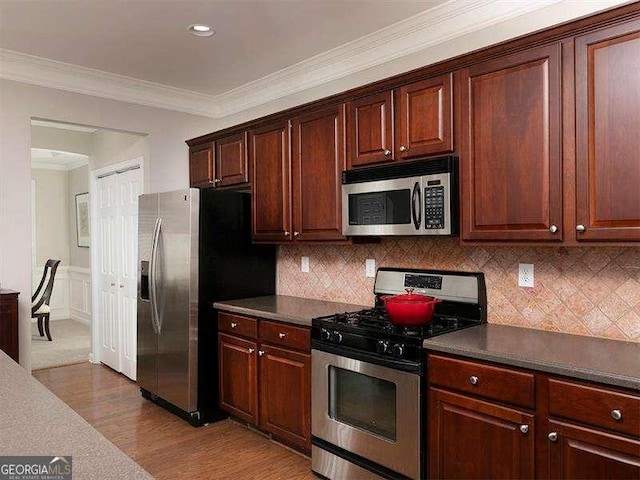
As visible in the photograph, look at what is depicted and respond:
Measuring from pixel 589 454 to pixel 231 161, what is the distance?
3080mm

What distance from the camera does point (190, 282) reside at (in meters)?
3.48

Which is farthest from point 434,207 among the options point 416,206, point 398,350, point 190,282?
point 190,282

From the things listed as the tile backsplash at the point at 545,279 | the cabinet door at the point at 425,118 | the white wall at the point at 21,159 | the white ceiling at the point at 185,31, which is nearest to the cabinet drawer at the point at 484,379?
the tile backsplash at the point at 545,279

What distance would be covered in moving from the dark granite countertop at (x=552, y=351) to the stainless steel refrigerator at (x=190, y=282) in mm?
1844

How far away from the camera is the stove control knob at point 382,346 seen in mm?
2402

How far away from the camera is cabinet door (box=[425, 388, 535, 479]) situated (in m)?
1.96

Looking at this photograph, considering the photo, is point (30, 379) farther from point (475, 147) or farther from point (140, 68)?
point (140, 68)

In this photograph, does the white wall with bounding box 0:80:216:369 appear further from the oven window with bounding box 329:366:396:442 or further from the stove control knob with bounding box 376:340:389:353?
the stove control knob with bounding box 376:340:389:353

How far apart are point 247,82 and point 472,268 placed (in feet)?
8.49

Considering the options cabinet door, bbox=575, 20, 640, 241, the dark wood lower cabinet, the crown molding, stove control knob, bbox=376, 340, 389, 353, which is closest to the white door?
the crown molding

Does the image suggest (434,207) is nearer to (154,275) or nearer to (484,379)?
(484,379)

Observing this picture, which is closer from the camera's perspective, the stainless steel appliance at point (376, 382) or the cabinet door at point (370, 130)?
the stainless steel appliance at point (376, 382)

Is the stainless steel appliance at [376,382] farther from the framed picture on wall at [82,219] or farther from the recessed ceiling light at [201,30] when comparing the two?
the framed picture on wall at [82,219]

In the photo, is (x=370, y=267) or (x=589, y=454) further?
(x=370, y=267)
